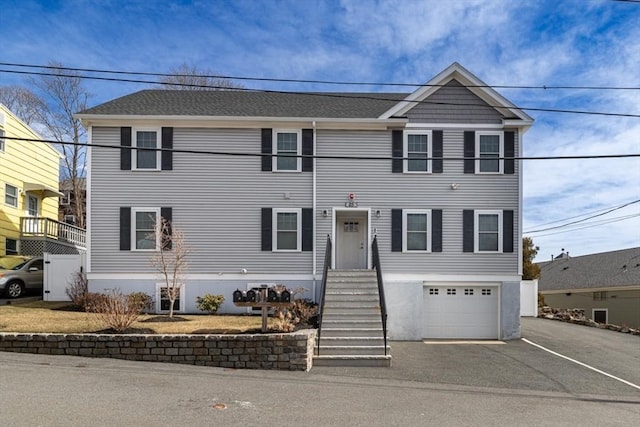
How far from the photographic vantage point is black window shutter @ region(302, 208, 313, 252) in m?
16.3

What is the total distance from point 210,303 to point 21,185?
475 inches

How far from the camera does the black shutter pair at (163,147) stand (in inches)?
637

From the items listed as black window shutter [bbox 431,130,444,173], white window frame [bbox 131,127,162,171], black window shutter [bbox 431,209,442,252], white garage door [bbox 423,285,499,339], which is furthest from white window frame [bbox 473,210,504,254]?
white window frame [bbox 131,127,162,171]

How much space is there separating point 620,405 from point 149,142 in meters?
14.1

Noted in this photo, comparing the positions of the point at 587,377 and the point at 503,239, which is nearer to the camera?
the point at 587,377

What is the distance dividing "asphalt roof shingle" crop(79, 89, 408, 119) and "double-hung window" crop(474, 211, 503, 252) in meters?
4.66

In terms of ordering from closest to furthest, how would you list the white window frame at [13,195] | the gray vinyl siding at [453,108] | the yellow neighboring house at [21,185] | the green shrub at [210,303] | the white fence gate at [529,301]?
1. the green shrub at [210,303]
2. the gray vinyl siding at [453,108]
3. the yellow neighboring house at [21,185]
4. the white window frame at [13,195]
5. the white fence gate at [529,301]

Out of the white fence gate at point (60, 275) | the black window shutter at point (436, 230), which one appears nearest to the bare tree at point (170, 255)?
the white fence gate at point (60, 275)

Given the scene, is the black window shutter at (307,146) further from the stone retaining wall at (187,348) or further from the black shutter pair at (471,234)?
the stone retaining wall at (187,348)

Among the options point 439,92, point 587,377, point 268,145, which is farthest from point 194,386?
point 439,92

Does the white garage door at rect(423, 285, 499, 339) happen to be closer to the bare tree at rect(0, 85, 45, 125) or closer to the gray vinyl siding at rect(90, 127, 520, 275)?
the gray vinyl siding at rect(90, 127, 520, 275)

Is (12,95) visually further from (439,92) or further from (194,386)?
(194,386)

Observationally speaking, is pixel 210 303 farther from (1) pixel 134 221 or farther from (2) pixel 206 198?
(1) pixel 134 221

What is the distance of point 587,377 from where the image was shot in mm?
10742
